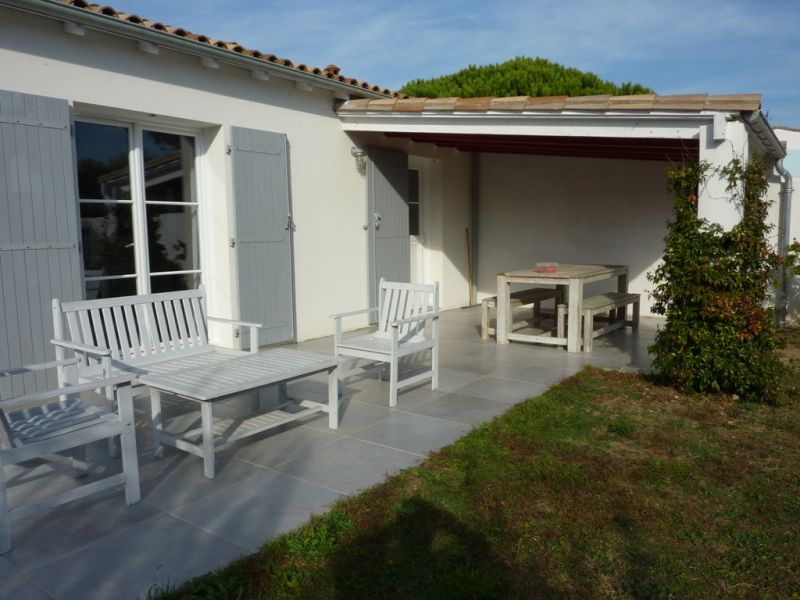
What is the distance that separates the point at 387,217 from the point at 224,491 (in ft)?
17.2

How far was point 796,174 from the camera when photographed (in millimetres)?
14469

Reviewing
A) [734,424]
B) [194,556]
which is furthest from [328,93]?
[194,556]

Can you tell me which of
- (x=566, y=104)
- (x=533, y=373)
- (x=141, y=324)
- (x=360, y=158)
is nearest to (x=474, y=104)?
(x=566, y=104)

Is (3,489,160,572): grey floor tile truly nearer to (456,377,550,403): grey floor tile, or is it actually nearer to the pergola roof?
(456,377,550,403): grey floor tile

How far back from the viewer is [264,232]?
20.3 ft

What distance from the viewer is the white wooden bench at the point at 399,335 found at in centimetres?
450

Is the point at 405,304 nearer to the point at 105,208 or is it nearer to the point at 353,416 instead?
the point at 353,416

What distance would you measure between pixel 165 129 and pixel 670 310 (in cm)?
453

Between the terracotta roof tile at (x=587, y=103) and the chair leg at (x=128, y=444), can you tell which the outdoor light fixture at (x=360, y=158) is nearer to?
the terracotta roof tile at (x=587, y=103)

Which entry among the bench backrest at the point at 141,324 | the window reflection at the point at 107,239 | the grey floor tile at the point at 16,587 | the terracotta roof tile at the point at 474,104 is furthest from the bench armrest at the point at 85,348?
the terracotta roof tile at the point at 474,104

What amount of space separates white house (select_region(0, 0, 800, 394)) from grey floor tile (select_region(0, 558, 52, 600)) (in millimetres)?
2363

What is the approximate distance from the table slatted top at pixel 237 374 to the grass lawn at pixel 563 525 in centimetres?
83

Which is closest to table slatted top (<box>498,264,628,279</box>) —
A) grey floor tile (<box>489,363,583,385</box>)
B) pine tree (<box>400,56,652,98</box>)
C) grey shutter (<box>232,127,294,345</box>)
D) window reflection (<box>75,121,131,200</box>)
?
grey floor tile (<box>489,363,583,385</box>)

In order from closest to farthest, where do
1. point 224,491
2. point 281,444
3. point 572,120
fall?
1. point 224,491
2. point 281,444
3. point 572,120
